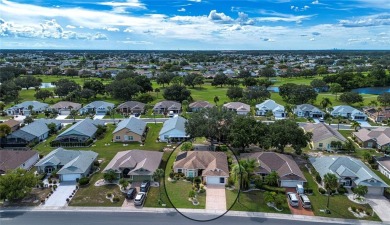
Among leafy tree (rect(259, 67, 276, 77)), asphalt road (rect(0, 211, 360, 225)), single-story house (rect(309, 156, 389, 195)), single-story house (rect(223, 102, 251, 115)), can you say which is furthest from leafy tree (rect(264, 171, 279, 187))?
leafy tree (rect(259, 67, 276, 77))

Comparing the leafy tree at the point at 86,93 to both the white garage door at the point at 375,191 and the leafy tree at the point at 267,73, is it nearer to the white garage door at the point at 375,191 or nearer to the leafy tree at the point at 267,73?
the white garage door at the point at 375,191

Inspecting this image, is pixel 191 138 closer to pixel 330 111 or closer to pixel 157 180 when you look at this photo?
pixel 157 180

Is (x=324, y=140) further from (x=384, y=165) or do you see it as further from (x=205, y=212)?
(x=205, y=212)

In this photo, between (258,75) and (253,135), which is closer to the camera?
(253,135)

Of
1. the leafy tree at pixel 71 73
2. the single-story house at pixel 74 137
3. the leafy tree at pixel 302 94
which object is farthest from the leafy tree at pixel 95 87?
the leafy tree at pixel 302 94

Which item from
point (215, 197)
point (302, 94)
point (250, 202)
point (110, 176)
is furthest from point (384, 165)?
point (302, 94)

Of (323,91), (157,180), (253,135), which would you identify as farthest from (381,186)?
(323,91)
